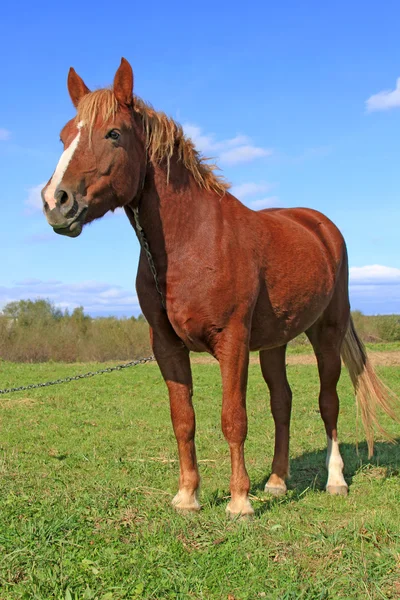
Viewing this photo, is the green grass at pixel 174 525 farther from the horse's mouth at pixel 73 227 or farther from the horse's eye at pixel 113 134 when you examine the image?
the horse's eye at pixel 113 134

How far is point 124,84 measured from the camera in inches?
141

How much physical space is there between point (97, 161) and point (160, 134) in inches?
21.8

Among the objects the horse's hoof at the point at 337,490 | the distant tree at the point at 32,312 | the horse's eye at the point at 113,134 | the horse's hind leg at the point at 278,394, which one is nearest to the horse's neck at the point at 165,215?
the horse's eye at the point at 113,134

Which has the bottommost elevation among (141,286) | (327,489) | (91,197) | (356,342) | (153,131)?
(327,489)

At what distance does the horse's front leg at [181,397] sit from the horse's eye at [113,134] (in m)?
1.33

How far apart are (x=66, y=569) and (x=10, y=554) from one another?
0.32 metres

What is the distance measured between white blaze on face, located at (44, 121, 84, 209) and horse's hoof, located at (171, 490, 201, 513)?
7.19ft

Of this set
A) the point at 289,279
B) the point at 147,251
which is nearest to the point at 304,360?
the point at 289,279

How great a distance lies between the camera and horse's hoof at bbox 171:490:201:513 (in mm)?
4059

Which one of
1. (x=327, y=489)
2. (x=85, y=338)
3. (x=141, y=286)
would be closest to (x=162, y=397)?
(x=327, y=489)

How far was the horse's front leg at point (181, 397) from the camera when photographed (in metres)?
4.11

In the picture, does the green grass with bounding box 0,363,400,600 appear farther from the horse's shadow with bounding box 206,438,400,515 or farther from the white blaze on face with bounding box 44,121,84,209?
the white blaze on face with bounding box 44,121,84,209

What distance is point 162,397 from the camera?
10.8 m

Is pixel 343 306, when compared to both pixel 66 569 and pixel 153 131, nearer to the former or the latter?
pixel 153 131
